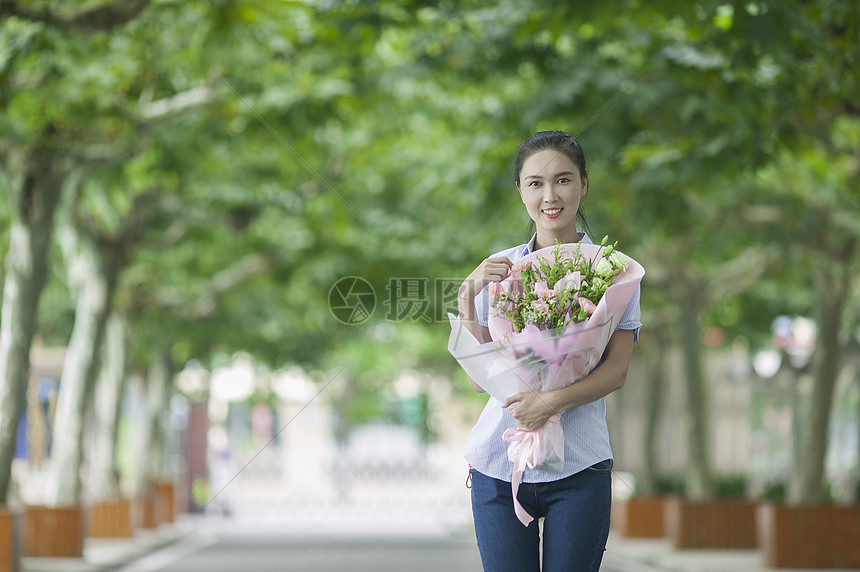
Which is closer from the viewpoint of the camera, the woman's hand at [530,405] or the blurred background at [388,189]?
the woman's hand at [530,405]

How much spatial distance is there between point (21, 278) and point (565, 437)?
448 inches

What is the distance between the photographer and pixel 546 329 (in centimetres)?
328

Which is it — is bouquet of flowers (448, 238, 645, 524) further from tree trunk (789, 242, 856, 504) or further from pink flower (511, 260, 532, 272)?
tree trunk (789, 242, 856, 504)

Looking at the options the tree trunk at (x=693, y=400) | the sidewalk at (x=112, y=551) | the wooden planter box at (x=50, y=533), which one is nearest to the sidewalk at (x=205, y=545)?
the sidewalk at (x=112, y=551)

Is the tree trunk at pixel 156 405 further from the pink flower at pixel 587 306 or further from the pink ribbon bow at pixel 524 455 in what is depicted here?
the pink flower at pixel 587 306

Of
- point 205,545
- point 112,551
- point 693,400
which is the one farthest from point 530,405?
point 205,545

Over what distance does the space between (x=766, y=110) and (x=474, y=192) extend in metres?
3.79

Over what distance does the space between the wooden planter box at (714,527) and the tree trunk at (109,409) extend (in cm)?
972

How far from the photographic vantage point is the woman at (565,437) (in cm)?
331

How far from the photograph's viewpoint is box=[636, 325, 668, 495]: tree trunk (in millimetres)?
25094

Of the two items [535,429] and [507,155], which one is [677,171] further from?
[535,429]

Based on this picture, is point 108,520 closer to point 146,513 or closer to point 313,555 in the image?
point 146,513

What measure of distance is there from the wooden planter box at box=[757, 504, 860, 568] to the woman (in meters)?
12.4

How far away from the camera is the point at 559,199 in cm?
341
